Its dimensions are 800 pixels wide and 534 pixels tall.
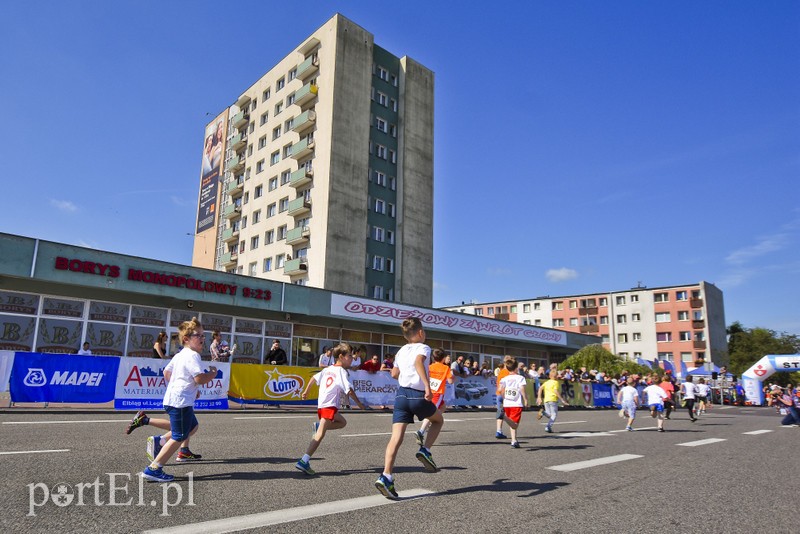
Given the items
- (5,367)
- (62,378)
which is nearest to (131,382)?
(62,378)

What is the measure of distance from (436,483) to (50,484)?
3866 millimetres

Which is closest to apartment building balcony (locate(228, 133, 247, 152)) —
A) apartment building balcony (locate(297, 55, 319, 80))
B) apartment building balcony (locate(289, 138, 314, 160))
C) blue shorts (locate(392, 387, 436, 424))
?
apartment building balcony (locate(297, 55, 319, 80))

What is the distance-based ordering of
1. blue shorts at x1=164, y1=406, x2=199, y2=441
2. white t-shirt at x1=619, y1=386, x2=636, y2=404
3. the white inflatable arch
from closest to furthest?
blue shorts at x1=164, y1=406, x2=199, y2=441, white t-shirt at x1=619, y1=386, x2=636, y2=404, the white inflatable arch

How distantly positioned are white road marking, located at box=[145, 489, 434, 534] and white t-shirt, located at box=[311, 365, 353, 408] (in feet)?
6.32

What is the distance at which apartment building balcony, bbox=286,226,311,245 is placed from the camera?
44.0 m

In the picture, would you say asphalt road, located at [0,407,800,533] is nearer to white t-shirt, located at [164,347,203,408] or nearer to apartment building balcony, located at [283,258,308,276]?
white t-shirt, located at [164,347,203,408]

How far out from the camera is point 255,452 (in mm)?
8195

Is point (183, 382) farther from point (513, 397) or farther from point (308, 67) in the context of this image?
point (308, 67)

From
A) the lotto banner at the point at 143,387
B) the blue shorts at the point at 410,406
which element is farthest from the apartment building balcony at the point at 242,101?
the blue shorts at the point at 410,406

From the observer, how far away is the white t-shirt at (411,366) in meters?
5.82

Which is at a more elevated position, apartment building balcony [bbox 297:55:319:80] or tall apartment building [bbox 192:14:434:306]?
apartment building balcony [bbox 297:55:319:80]

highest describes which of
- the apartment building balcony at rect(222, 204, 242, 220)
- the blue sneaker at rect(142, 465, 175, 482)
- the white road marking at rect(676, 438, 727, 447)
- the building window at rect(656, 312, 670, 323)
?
the apartment building balcony at rect(222, 204, 242, 220)

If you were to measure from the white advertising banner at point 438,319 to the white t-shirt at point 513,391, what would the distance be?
19.5 m

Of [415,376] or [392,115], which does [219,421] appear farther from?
[392,115]
